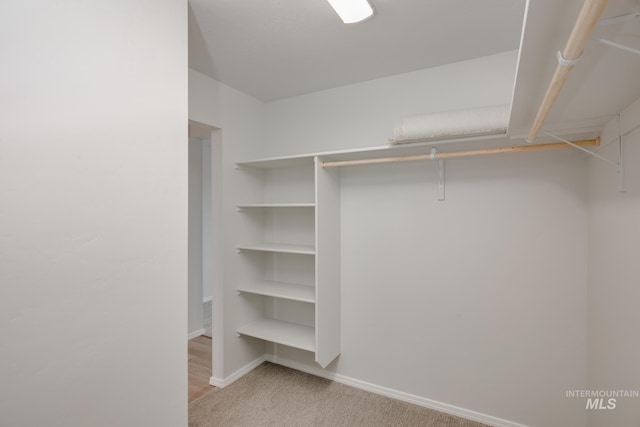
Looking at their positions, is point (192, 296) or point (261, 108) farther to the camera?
point (192, 296)

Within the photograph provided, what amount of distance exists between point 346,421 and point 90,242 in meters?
2.04

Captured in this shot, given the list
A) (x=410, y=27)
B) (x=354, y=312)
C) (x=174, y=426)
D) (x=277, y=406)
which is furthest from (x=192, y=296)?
(x=410, y=27)

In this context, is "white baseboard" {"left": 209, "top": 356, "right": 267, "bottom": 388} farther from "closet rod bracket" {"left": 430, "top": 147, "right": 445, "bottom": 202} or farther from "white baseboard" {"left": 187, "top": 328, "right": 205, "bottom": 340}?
"closet rod bracket" {"left": 430, "top": 147, "right": 445, "bottom": 202}

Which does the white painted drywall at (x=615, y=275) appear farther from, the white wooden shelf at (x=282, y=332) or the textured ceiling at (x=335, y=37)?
the white wooden shelf at (x=282, y=332)

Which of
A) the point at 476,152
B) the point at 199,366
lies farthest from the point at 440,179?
the point at 199,366

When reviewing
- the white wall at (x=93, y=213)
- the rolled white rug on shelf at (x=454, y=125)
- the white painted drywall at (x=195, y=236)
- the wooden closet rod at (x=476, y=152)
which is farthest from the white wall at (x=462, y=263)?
the white painted drywall at (x=195, y=236)

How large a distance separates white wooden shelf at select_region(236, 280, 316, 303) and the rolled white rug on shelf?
1.45 m

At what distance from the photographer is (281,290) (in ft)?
8.86

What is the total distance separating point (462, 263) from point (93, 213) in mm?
2235

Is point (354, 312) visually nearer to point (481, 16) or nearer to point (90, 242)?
point (90, 242)

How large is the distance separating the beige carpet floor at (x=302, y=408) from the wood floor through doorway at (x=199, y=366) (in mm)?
116

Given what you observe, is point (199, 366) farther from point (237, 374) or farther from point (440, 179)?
point (440, 179)

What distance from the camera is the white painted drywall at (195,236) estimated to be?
12.2 feet

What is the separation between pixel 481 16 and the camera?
5.60 feet
